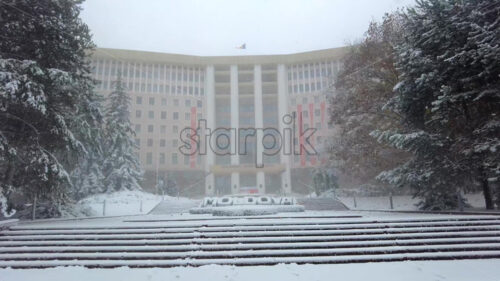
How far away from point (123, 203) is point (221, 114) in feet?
→ 114

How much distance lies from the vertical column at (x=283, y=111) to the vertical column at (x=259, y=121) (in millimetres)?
3085

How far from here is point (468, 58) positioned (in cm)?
1083

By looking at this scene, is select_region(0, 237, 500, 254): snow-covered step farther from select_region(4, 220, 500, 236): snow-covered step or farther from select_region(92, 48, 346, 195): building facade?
select_region(92, 48, 346, 195): building facade

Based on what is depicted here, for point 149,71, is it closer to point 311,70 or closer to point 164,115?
point 164,115

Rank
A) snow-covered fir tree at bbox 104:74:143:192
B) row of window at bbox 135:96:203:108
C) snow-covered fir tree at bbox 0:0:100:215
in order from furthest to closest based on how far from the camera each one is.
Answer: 1. row of window at bbox 135:96:203:108
2. snow-covered fir tree at bbox 104:74:143:192
3. snow-covered fir tree at bbox 0:0:100:215

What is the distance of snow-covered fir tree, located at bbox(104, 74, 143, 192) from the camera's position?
2647cm

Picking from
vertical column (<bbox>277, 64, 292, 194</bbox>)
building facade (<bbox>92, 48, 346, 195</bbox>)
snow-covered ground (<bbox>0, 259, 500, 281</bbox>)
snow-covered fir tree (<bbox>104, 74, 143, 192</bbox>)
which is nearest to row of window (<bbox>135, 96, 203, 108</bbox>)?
building facade (<bbox>92, 48, 346, 195</bbox>)

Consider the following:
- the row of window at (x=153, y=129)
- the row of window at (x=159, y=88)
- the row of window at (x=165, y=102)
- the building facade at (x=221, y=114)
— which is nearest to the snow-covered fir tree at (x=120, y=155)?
the building facade at (x=221, y=114)

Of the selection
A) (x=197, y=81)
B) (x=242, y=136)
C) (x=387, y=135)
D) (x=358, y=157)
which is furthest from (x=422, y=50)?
(x=197, y=81)

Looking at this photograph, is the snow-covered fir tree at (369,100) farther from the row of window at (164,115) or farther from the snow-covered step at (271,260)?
the row of window at (164,115)

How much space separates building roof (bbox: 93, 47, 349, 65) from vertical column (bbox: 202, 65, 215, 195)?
2.21 m

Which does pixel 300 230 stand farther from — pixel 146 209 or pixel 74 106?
pixel 146 209

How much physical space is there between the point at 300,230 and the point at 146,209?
14.8 meters

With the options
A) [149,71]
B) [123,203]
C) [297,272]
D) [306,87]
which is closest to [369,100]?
[297,272]
